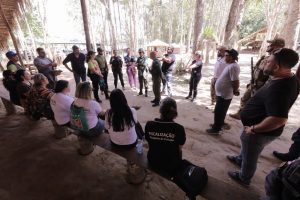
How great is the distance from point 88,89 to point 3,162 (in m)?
1.98

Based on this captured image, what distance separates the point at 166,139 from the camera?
201 centimetres

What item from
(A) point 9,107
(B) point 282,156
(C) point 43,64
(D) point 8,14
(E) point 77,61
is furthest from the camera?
(D) point 8,14

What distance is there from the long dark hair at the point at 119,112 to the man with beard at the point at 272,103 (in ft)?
4.76

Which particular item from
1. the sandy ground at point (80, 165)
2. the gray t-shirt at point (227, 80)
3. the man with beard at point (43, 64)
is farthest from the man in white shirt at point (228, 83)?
the man with beard at point (43, 64)

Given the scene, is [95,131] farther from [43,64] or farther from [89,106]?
[43,64]

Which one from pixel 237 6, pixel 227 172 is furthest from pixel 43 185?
pixel 237 6

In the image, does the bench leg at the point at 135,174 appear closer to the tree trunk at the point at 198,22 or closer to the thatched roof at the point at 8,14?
the thatched roof at the point at 8,14

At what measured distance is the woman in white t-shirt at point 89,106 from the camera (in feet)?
9.46

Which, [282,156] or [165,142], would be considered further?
[282,156]

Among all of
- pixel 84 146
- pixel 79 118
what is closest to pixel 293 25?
pixel 79 118

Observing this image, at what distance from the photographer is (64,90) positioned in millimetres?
3277

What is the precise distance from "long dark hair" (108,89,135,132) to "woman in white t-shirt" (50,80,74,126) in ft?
4.06

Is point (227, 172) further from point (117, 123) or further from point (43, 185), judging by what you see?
point (43, 185)

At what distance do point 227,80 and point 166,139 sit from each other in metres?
2.17
